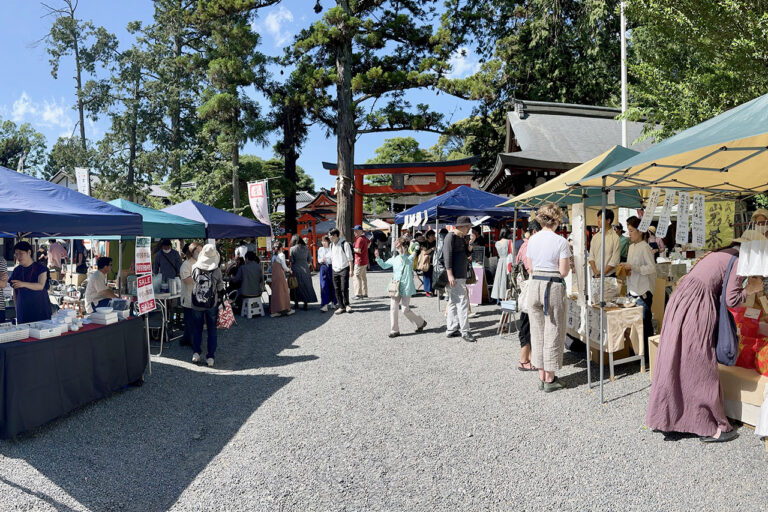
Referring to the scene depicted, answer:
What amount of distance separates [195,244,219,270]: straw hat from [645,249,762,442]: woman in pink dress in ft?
14.9

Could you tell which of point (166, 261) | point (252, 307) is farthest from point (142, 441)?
point (252, 307)

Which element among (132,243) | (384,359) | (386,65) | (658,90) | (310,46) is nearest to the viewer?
(384,359)

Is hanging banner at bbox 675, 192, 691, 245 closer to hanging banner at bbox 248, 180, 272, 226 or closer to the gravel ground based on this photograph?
the gravel ground

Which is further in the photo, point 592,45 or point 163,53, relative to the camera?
point 163,53

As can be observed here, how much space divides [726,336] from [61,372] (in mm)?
5151

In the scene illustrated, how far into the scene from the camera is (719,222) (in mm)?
6766

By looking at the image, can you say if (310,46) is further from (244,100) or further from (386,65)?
(244,100)

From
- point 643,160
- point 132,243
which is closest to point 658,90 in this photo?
point 643,160

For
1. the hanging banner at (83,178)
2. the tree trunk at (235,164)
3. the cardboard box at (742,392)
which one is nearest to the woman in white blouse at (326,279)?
the cardboard box at (742,392)

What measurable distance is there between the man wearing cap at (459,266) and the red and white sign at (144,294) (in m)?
3.48

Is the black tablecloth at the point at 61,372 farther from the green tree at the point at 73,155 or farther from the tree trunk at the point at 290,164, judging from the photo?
the green tree at the point at 73,155

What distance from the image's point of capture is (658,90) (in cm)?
771

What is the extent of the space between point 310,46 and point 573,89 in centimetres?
1222

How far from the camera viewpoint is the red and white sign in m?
4.93
